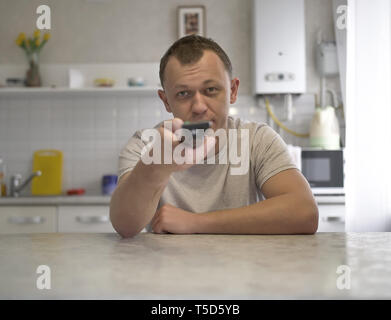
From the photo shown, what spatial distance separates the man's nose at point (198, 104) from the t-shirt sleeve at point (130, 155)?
8.4 inches

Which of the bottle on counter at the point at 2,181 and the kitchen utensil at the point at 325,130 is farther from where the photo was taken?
the bottle on counter at the point at 2,181

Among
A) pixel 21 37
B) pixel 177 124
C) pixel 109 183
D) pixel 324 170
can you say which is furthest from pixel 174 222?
pixel 21 37

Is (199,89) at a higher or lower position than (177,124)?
higher

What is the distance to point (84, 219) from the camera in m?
2.37

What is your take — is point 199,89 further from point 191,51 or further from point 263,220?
point 263,220

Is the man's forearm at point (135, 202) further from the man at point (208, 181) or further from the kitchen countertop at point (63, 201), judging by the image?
the kitchen countertop at point (63, 201)

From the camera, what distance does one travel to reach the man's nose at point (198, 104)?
1011 millimetres

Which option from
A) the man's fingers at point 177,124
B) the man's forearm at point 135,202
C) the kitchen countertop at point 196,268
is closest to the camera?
the kitchen countertop at point 196,268

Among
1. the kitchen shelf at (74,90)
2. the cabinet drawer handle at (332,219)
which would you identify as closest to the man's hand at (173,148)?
the cabinet drawer handle at (332,219)

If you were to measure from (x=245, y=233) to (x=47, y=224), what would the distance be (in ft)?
6.06

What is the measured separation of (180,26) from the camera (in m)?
2.99

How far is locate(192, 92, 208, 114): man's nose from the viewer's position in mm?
1011

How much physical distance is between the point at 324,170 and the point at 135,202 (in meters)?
1.96

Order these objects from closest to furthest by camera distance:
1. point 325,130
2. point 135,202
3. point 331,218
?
point 135,202 → point 331,218 → point 325,130
